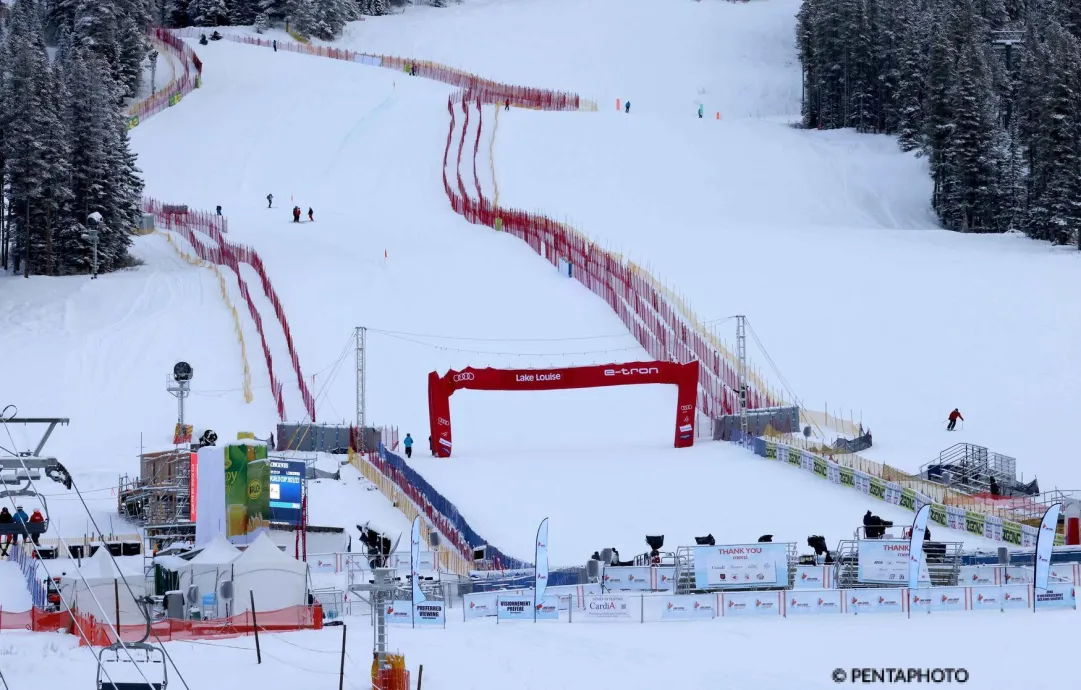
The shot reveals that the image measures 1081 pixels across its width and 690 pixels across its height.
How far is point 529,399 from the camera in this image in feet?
155

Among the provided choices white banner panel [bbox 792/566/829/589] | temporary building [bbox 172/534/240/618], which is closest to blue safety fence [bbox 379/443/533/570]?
A: white banner panel [bbox 792/566/829/589]

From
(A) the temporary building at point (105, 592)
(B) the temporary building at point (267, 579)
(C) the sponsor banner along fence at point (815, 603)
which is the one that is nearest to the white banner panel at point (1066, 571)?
(C) the sponsor banner along fence at point (815, 603)

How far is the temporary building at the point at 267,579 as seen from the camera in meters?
25.7

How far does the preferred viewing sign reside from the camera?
87.7ft

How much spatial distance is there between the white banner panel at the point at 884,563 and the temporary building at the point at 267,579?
933cm

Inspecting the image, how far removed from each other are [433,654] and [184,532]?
466 inches

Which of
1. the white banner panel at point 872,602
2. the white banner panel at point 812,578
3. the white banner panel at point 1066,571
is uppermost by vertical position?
the white banner panel at point 1066,571

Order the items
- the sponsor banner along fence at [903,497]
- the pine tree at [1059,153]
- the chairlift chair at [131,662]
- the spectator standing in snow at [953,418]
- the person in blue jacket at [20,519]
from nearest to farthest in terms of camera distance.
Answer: the chairlift chair at [131,662] → the sponsor banner along fence at [903,497] → the person in blue jacket at [20,519] → the spectator standing in snow at [953,418] → the pine tree at [1059,153]

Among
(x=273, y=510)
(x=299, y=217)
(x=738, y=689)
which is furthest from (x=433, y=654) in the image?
(x=299, y=217)

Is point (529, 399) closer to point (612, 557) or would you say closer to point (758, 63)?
point (612, 557)

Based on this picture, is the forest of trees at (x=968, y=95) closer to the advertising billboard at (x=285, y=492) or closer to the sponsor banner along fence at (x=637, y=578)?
the advertising billboard at (x=285, y=492)

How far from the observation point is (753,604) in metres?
26.7

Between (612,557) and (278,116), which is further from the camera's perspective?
(278,116)

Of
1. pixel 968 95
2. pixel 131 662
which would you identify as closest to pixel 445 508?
pixel 131 662
